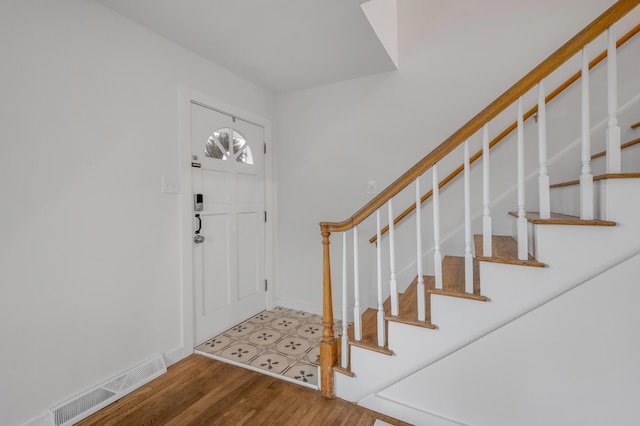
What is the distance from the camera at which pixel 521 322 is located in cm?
125

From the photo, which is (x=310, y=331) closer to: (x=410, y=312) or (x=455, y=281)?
(x=410, y=312)

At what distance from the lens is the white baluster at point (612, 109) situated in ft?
3.51

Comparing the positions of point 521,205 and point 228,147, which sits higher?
point 228,147

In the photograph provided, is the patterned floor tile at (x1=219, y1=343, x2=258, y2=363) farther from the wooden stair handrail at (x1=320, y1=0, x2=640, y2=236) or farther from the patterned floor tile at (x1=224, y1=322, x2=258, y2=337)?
the wooden stair handrail at (x1=320, y1=0, x2=640, y2=236)

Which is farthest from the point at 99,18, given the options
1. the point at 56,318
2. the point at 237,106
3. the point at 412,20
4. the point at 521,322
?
the point at 521,322

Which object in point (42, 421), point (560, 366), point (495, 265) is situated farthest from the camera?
point (42, 421)

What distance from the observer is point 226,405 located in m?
1.63

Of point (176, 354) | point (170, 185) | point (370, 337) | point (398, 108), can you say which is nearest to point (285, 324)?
point (176, 354)

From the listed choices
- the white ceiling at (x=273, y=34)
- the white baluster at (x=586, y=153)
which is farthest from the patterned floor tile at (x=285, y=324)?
the white ceiling at (x=273, y=34)

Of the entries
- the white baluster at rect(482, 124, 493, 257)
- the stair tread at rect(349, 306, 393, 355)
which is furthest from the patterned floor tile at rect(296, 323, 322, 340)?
the white baluster at rect(482, 124, 493, 257)

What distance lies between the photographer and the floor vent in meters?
1.47

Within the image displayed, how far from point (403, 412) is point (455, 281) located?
0.76m

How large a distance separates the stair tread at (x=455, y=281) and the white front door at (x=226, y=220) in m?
1.79

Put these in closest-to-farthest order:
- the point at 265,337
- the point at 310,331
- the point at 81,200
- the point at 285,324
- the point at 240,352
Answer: the point at 81,200 → the point at 240,352 → the point at 265,337 → the point at 310,331 → the point at 285,324
